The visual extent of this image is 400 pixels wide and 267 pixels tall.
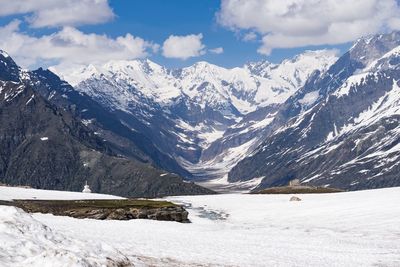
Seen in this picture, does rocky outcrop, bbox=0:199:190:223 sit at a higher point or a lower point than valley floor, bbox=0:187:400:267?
higher

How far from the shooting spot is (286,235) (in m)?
60.5

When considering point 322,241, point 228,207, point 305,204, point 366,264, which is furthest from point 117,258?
point 228,207

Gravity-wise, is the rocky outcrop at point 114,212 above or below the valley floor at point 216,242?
above

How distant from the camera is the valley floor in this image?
1103 inches

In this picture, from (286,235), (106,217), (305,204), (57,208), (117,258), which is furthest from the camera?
(305,204)

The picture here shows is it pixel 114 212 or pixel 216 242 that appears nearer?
pixel 216 242

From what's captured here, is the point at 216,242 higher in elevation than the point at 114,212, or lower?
lower

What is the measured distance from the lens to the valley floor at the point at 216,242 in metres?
28.0

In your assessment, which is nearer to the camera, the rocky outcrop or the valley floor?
the valley floor

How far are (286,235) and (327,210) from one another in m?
28.9

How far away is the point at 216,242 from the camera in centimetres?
5003

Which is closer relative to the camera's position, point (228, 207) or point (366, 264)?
point (366, 264)

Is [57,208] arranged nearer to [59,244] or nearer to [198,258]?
[198,258]

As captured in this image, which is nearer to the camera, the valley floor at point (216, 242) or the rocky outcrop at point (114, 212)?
the valley floor at point (216, 242)
